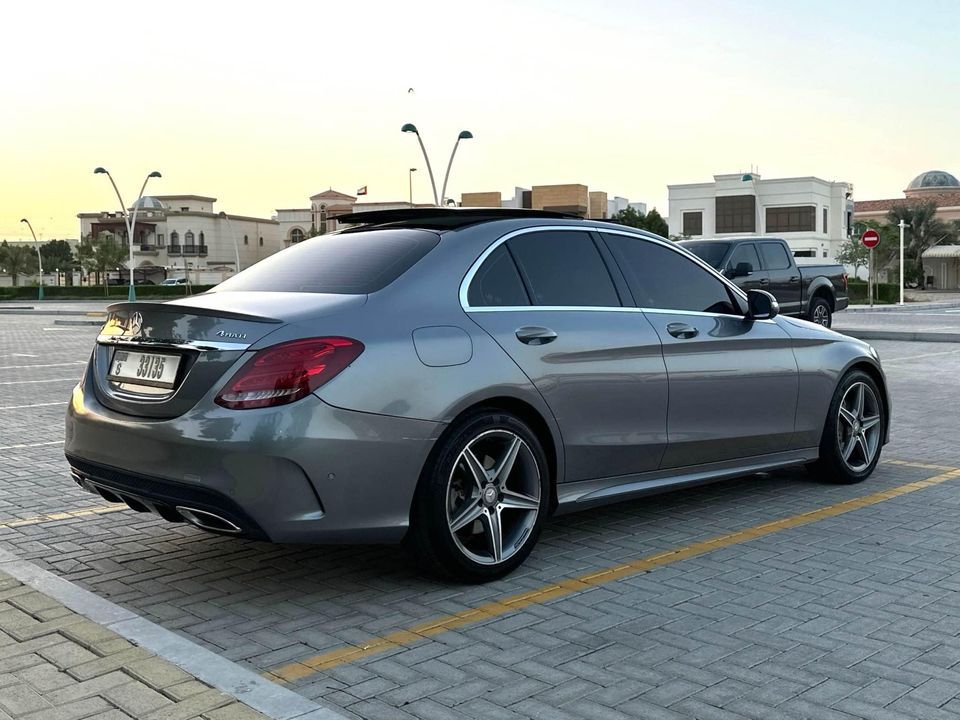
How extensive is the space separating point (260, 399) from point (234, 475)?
1.02ft

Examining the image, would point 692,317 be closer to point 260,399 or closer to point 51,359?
point 260,399

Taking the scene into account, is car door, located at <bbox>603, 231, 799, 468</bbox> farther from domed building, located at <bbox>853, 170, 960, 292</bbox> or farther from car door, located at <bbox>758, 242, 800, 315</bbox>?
domed building, located at <bbox>853, 170, 960, 292</bbox>

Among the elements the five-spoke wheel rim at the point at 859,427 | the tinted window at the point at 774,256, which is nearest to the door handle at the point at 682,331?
the five-spoke wheel rim at the point at 859,427

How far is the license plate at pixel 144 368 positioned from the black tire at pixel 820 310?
16963 mm

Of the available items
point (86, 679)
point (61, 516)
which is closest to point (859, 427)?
point (61, 516)

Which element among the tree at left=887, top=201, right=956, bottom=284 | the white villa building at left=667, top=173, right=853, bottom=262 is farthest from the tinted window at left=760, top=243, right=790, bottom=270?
the white villa building at left=667, top=173, right=853, bottom=262

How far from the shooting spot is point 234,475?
4.12m

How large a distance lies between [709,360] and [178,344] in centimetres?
285

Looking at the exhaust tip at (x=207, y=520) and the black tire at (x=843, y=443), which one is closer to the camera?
the exhaust tip at (x=207, y=520)

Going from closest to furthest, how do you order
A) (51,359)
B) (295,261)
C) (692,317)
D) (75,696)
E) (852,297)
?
(75,696)
(295,261)
(692,317)
(51,359)
(852,297)

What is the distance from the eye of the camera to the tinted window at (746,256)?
18.1 meters

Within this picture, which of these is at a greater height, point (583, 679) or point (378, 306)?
point (378, 306)

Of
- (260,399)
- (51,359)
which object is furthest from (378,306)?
(51,359)

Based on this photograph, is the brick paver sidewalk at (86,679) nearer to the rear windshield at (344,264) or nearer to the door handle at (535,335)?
the rear windshield at (344,264)
